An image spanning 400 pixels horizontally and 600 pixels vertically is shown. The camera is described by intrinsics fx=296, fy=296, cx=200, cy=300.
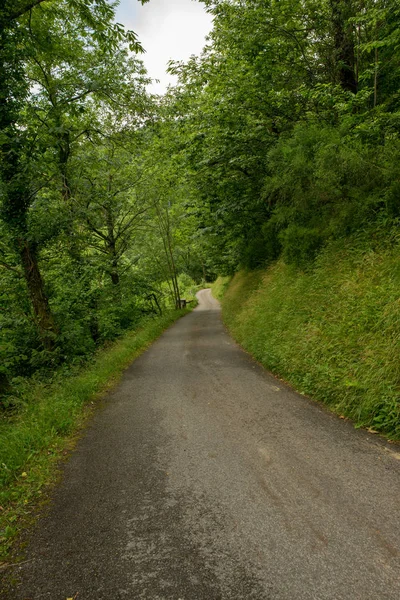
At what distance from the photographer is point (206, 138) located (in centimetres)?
916

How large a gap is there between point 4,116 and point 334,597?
8.02m

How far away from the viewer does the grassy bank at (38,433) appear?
3016 mm

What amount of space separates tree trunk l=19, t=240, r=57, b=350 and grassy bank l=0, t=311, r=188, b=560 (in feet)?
3.54

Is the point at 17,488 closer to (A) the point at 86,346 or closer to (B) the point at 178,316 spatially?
(A) the point at 86,346

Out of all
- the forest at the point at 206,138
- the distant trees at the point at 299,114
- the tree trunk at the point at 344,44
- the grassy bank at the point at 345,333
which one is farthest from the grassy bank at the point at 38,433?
the tree trunk at the point at 344,44

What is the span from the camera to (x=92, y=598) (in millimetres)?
2008

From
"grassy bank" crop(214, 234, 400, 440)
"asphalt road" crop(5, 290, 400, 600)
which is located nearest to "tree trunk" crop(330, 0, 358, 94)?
"grassy bank" crop(214, 234, 400, 440)

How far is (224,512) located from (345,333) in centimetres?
354

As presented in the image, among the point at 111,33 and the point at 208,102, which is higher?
the point at 208,102

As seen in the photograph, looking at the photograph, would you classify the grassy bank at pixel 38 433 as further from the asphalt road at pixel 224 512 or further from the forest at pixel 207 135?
the forest at pixel 207 135

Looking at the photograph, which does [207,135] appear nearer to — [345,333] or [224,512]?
[345,333]

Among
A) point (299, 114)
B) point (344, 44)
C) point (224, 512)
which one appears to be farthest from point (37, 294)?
point (344, 44)

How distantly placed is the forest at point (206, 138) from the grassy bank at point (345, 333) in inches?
10.8

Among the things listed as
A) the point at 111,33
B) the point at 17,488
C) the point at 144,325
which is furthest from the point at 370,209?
the point at 144,325
